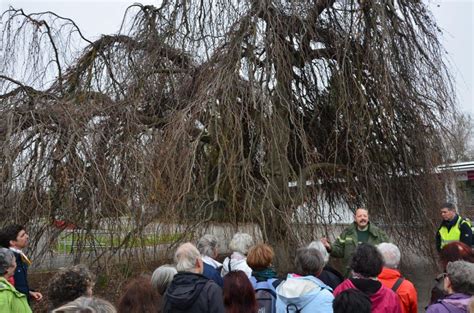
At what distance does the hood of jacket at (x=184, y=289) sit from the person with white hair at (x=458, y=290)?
1.16 meters

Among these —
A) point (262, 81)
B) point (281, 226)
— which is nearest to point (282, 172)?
point (281, 226)

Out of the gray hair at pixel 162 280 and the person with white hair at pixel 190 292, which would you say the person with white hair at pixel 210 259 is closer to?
the gray hair at pixel 162 280

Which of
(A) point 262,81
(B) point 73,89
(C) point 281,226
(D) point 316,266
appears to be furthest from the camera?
(B) point 73,89

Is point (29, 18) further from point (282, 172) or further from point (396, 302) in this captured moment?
point (396, 302)

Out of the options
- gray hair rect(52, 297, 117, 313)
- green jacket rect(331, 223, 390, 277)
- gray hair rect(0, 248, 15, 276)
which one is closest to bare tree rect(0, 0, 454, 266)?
green jacket rect(331, 223, 390, 277)

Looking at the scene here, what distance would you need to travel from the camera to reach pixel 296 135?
237 inches

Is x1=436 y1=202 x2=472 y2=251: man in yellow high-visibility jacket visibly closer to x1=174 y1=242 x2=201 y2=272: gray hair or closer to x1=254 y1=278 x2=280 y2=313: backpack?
x1=254 y1=278 x2=280 y2=313: backpack

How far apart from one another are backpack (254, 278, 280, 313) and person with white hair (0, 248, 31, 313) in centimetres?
135

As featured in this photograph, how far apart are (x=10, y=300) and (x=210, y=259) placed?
129 centimetres

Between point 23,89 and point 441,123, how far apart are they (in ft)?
17.1

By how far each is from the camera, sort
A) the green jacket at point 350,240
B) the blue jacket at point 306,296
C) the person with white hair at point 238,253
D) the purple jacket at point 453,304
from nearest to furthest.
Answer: the purple jacket at point 453,304, the blue jacket at point 306,296, the person with white hair at point 238,253, the green jacket at point 350,240

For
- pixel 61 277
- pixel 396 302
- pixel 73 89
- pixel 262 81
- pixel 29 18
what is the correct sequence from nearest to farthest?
pixel 61 277, pixel 396 302, pixel 262 81, pixel 29 18, pixel 73 89

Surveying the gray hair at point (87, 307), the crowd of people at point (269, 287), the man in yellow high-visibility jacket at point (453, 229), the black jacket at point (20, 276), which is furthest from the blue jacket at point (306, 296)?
the man in yellow high-visibility jacket at point (453, 229)

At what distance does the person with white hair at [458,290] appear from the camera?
85.9 inches
